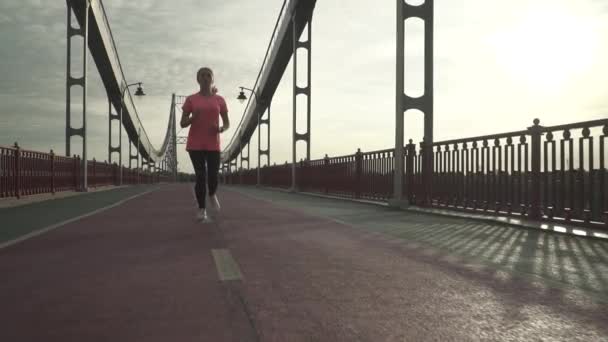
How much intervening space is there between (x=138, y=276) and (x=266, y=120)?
4250 cm

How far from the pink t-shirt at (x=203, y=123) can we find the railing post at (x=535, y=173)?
4506 millimetres

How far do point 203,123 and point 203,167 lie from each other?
0.60m

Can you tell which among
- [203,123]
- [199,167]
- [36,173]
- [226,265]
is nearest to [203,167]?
[199,167]

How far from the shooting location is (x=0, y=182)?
12273 millimetres

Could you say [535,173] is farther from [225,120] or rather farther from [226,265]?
[226,265]

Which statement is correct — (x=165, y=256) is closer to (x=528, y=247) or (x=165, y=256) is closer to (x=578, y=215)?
(x=528, y=247)

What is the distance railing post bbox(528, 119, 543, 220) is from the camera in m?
7.89

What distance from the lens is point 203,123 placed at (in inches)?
291

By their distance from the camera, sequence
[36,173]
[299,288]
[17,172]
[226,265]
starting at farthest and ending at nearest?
[36,173] → [17,172] → [226,265] → [299,288]

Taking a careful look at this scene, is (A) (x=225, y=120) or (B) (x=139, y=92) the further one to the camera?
(B) (x=139, y=92)

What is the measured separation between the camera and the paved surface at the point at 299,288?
2.54 meters

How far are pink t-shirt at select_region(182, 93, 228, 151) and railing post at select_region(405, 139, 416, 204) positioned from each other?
5838 mm

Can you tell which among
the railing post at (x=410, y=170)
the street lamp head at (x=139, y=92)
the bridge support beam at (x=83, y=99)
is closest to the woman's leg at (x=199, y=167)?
the railing post at (x=410, y=170)

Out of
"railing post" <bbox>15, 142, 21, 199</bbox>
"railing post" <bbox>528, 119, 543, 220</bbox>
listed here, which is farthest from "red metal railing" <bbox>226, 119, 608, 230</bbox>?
"railing post" <bbox>15, 142, 21, 199</bbox>
